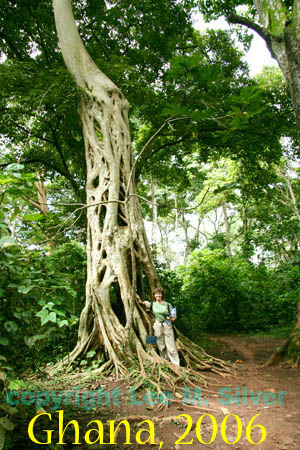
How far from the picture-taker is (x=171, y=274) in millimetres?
7070

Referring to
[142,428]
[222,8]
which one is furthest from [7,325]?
[222,8]

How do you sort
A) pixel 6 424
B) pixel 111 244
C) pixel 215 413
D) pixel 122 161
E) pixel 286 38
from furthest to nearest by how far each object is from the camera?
pixel 122 161
pixel 111 244
pixel 286 38
pixel 215 413
pixel 6 424

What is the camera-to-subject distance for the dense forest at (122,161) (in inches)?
79.3

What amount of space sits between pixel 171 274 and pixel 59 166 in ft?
13.1

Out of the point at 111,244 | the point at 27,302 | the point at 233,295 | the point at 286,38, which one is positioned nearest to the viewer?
the point at 27,302

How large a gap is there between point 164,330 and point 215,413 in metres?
1.50

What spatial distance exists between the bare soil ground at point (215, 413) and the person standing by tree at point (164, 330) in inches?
23.1

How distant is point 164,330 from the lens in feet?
13.5

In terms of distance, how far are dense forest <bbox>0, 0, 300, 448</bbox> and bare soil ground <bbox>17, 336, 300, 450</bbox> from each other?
18.1 inches

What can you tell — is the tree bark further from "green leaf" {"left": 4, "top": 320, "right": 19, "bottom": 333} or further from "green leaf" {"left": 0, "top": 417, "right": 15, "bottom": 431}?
"green leaf" {"left": 0, "top": 417, "right": 15, "bottom": 431}

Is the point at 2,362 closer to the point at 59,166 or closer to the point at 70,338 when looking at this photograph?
the point at 70,338

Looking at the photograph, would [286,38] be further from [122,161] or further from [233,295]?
[233,295]

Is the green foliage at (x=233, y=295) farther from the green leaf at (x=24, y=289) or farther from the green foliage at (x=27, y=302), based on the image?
the green leaf at (x=24, y=289)

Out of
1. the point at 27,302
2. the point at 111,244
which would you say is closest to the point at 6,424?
the point at 27,302
